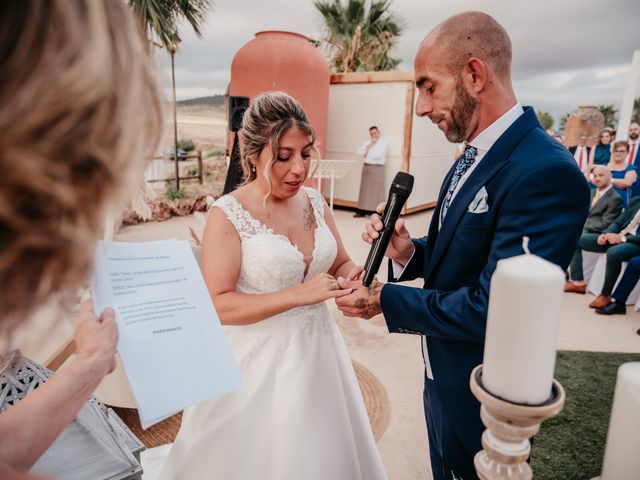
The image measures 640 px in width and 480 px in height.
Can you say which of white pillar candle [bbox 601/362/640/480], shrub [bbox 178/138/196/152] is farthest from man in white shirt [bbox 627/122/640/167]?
shrub [bbox 178/138/196/152]

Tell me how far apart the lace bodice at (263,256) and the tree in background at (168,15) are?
808cm

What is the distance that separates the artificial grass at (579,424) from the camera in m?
2.64

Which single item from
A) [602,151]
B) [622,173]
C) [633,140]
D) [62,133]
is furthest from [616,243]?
[62,133]

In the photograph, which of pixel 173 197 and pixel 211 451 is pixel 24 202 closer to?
pixel 211 451

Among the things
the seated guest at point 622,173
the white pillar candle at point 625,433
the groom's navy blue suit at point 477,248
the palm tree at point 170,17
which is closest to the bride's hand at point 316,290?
the groom's navy blue suit at point 477,248

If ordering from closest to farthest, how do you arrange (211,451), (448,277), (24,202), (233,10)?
1. (24,202)
2. (448,277)
3. (211,451)
4. (233,10)

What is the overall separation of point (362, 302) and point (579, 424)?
245cm

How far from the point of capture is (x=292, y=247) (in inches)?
81.3

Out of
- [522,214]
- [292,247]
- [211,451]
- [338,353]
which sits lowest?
[211,451]

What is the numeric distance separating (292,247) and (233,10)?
659 inches

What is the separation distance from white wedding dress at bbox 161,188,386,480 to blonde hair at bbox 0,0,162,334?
4.59ft

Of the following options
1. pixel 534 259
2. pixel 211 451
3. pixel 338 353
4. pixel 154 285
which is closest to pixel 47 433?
pixel 154 285

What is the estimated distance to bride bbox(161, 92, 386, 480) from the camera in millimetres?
1852

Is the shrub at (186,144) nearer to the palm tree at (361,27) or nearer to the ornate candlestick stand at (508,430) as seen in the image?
the palm tree at (361,27)
